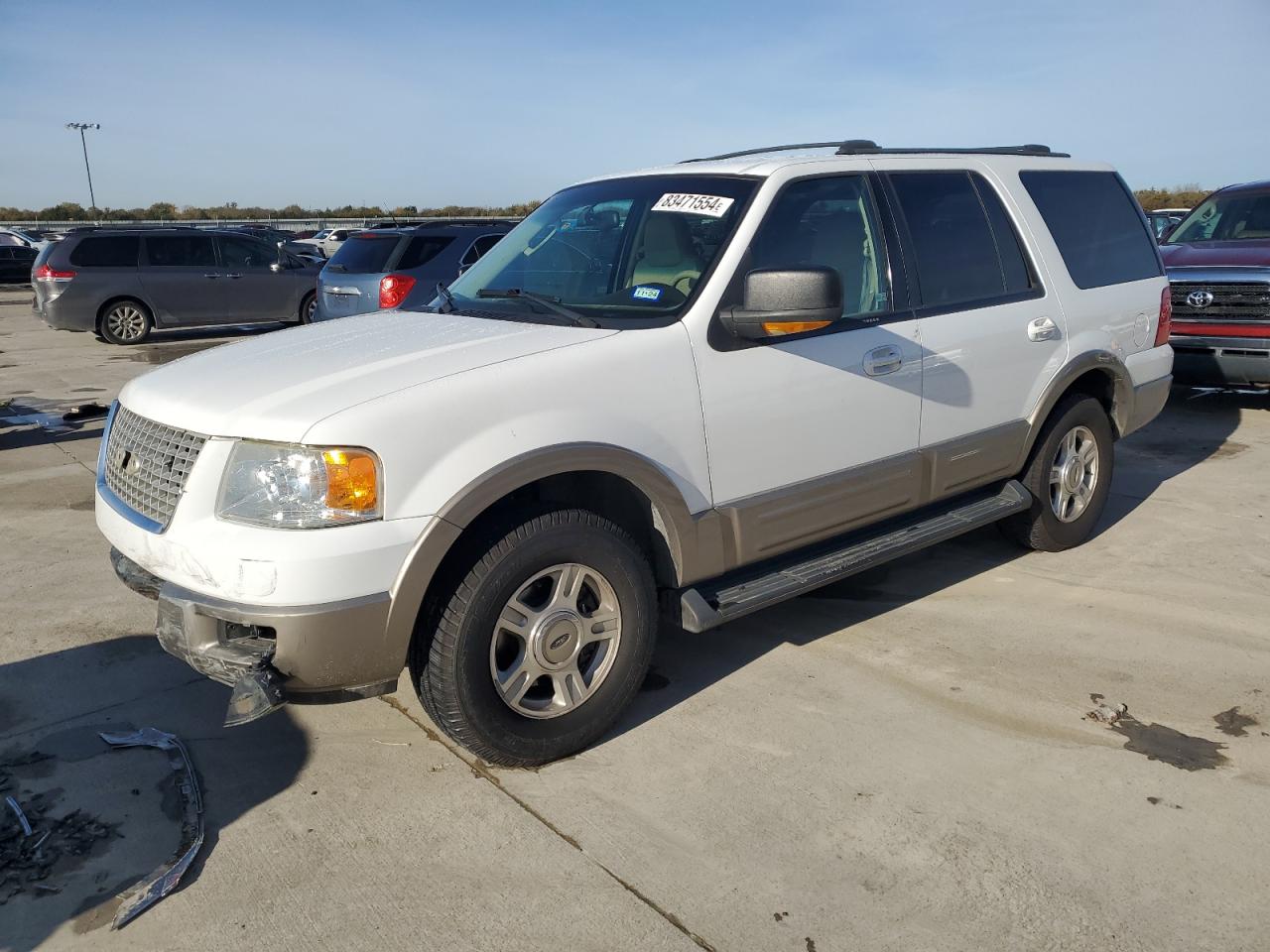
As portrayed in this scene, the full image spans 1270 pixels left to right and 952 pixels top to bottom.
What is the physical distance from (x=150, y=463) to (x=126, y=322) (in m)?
13.7

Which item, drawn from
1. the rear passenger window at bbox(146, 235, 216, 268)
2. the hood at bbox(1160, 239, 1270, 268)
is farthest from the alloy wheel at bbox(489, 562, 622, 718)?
the rear passenger window at bbox(146, 235, 216, 268)

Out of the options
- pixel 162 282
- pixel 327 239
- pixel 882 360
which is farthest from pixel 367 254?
pixel 327 239

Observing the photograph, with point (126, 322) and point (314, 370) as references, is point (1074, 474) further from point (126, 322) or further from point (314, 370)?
point (126, 322)

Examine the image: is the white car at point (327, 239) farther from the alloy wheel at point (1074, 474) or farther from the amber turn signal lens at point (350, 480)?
the amber turn signal lens at point (350, 480)

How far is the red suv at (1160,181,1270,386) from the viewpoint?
324 inches

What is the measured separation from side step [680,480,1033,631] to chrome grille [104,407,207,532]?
1667 mm

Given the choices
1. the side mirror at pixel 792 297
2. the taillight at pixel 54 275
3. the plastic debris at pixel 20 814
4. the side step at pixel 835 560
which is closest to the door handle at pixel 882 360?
the side mirror at pixel 792 297

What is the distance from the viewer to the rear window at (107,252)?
15.1 metres

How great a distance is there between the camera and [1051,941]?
2.61 metres

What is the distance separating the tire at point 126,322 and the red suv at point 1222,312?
13646mm

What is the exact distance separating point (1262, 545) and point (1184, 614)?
1.29 metres

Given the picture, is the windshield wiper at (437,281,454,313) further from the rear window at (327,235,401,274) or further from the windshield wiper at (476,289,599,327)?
the rear window at (327,235,401,274)

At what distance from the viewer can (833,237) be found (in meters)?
4.16

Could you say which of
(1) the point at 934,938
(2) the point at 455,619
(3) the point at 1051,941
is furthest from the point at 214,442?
(3) the point at 1051,941
